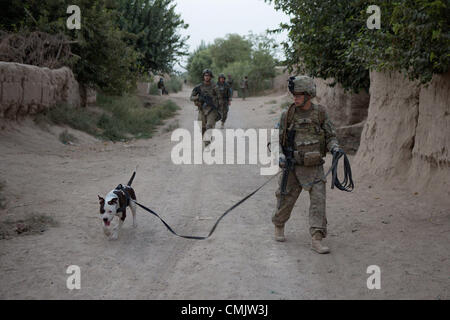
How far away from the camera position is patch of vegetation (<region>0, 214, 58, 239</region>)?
4999 millimetres

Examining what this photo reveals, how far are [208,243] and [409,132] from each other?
404 centimetres

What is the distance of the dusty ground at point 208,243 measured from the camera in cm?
373

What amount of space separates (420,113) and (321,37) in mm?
2807

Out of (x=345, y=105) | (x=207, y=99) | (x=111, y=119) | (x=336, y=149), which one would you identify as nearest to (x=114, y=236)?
(x=336, y=149)

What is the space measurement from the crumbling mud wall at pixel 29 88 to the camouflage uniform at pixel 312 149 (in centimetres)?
664

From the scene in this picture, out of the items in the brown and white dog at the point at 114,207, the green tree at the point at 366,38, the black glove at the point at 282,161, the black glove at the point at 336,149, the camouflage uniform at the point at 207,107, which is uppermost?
the green tree at the point at 366,38

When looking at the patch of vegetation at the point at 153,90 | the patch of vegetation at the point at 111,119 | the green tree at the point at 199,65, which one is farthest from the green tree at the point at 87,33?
the green tree at the point at 199,65

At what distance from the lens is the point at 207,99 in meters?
11.0

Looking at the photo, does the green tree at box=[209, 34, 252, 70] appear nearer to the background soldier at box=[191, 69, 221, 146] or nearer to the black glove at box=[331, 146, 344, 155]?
the background soldier at box=[191, 69, 221, 146]

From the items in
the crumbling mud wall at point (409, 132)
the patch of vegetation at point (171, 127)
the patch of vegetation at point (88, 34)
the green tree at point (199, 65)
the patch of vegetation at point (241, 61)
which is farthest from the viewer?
the green tree at point (199, 65)

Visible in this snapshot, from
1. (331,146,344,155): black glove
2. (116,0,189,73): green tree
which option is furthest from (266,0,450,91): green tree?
(116,0,189,73): green tree

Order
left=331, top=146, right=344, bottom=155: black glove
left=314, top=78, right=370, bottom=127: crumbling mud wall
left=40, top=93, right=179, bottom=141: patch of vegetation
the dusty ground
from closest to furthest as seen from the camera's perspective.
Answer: the dusty ground < left=331, top=146, right=344, bottom=155: black glove < left=314, top=78, right=370, bottom=127: crumbling mud wall < left=40, top=93, right=179, bottom=141: patch of vegetation

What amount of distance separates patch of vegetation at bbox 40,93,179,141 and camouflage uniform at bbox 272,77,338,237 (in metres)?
8.22

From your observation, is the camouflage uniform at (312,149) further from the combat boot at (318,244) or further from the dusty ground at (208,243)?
the dusty ground at (208,243)
